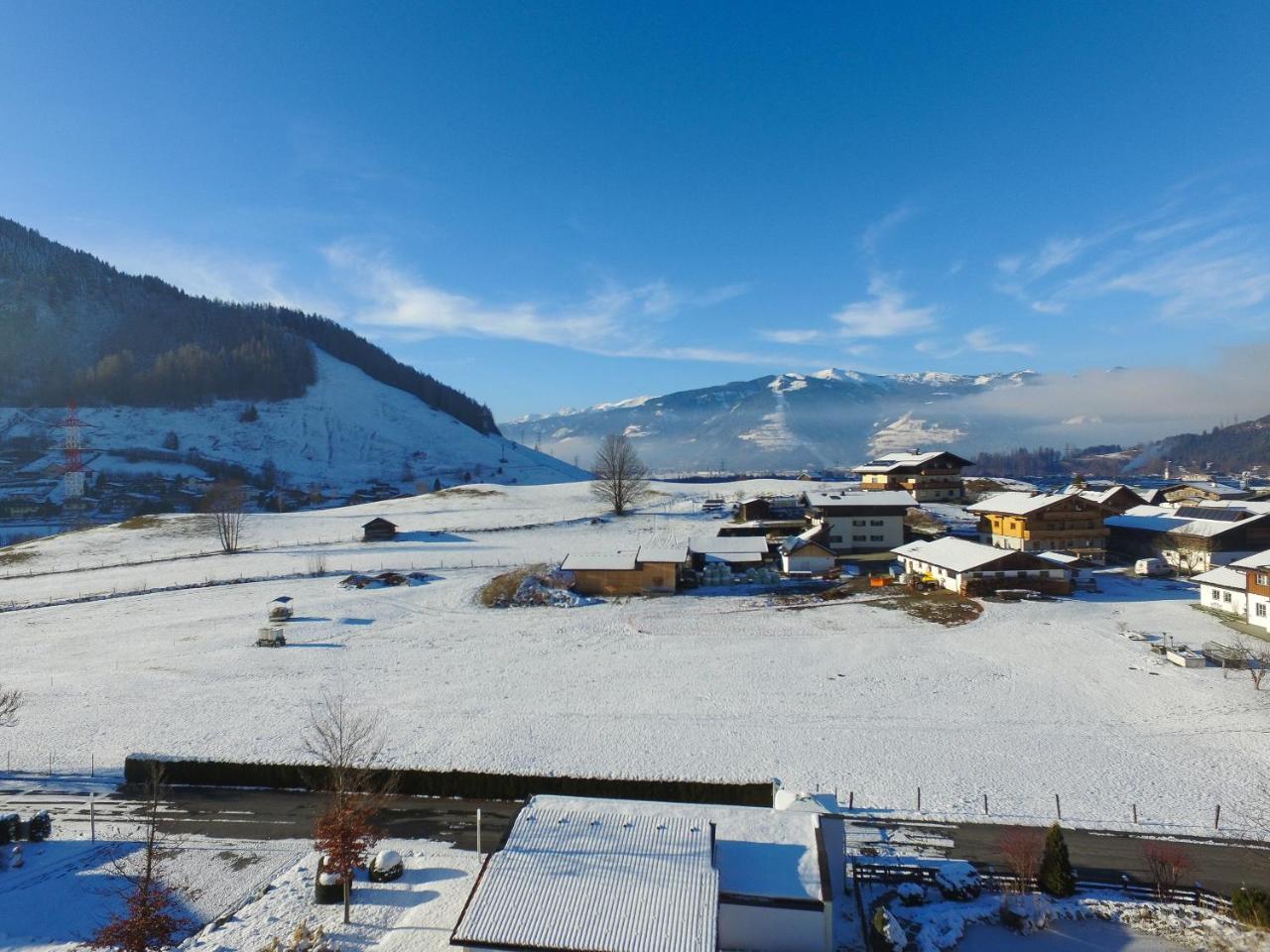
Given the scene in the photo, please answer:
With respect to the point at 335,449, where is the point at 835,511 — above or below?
below

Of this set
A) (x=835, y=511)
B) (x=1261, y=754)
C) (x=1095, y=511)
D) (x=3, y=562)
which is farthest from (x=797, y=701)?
(x=3, y=562)

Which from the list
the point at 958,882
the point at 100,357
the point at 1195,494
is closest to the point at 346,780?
the point at 958,882

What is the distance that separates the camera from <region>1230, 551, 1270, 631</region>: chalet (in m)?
36.6

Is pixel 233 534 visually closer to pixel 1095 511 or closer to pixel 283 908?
pixel 283 908

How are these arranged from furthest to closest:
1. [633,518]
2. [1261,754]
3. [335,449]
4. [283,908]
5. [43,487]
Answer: [335,449] < [43,487] < [633,518] < [1261,754] < [283,908]

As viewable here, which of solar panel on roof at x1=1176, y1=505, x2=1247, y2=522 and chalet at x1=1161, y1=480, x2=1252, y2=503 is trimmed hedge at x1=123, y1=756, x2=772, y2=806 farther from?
chalet at x1=1161, y1=480, x2=1252, y2=503

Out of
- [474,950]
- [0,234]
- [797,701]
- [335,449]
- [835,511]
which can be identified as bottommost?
[797,701]

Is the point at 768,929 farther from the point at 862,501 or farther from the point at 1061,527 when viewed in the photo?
the point at 1061,527

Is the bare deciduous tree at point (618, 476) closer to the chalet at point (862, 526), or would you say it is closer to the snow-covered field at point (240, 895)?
the chalet at point (862, 526)

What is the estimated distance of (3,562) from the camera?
2574 inches

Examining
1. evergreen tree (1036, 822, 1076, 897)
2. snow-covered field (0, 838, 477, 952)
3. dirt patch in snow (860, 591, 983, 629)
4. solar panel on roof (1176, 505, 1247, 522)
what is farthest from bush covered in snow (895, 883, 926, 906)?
solar panel on roof (1176, 505, 1247, 522)

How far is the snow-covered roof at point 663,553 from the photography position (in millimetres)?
51312

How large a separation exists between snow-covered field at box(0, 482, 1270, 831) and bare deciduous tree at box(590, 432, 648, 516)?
34623 mm

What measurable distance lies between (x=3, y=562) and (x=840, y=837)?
85.9 meters
